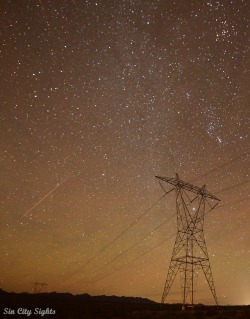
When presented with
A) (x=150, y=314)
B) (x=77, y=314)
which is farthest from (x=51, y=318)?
(x=150, y=314)

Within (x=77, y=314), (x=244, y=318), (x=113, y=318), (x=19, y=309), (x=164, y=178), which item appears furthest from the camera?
(x=164, y=178)

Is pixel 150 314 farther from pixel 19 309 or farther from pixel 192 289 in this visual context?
pixel 19 309

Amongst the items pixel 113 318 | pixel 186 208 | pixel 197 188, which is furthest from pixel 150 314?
pixel 197 188

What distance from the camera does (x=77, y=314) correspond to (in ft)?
76.4

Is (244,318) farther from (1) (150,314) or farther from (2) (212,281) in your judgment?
(2) (212,281)

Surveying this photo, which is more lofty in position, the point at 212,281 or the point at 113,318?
the point at 212,281

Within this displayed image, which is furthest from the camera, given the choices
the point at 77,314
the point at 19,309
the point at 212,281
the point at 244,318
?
the point at 212,281

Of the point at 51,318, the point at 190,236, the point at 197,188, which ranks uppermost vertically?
the point at 197,188

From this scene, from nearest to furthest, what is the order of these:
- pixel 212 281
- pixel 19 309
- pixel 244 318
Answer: pixel 244 318 → pixel 19 309 → pixel 212 281

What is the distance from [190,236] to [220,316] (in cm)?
1196

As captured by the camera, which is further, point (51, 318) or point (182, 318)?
point (51, 318)

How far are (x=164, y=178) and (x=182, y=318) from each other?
616 inches

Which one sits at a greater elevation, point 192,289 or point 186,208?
point 186,208

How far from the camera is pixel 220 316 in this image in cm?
2003
